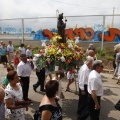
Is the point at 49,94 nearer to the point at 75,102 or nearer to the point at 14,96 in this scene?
the point at 14,96

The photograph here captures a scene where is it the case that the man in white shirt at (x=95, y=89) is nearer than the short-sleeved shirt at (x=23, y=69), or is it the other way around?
the man in white shirt at (x=95, y=89)

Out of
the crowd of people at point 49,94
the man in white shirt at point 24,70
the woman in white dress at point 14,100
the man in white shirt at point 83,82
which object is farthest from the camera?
the man in white shirt at point 24,70

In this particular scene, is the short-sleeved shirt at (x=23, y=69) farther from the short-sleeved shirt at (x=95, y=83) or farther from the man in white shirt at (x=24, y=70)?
the short-sleeved shirt at (x=95, y=83)

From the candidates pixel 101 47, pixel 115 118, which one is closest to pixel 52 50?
pixel 115 118

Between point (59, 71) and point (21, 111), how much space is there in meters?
1.94

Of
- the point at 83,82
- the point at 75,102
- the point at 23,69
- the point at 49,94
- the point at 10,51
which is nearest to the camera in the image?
the point at 49,94

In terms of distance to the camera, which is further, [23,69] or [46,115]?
[23,69]

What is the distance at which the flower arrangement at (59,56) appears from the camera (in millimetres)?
5709

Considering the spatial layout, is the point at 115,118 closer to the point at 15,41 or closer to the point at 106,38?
the point at 106,38

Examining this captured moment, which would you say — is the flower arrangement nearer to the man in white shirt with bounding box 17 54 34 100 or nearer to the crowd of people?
the crowd of people

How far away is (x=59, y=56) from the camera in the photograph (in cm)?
571

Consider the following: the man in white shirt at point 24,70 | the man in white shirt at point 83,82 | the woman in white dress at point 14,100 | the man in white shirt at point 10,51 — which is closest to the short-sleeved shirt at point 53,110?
the woman in white dress at point 14,100

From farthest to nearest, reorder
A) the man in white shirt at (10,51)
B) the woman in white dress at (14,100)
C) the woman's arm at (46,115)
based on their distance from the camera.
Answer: the man in white shirt at (10,51) → the woman in white dress at (14,100) → the woman's arm at (46,115)

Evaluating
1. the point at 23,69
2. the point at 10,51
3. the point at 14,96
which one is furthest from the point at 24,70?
the point at 10,51
